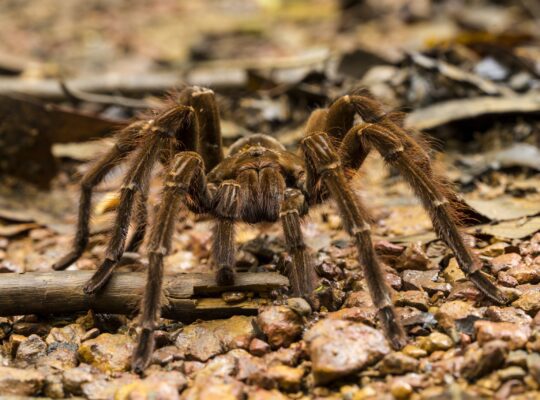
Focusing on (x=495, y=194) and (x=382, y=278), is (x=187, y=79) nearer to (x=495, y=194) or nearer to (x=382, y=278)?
(x=495, y=194)

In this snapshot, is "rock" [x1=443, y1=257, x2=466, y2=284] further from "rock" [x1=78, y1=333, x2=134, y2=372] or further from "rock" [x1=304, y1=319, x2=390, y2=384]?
"rock" [x1=78, y1=333, x2=134, y2=372]

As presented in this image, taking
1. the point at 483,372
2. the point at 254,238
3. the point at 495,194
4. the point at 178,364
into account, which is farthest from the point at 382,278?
the point at 495,194

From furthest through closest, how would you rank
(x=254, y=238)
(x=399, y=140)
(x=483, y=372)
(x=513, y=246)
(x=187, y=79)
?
(x=187, y=79) → (x=254, y=238) → (x=513, y=246) → (x=399, y=140) → (x=483, y=372)

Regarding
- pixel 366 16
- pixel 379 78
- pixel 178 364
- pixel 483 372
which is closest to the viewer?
pixel 483 372

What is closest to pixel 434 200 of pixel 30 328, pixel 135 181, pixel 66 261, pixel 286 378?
pixel 286 378

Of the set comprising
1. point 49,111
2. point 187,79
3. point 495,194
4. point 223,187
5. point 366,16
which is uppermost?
point 366,16

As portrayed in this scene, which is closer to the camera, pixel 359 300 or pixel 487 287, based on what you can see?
pixel 487 287

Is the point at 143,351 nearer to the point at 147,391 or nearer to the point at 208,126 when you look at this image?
the point at 147,391
